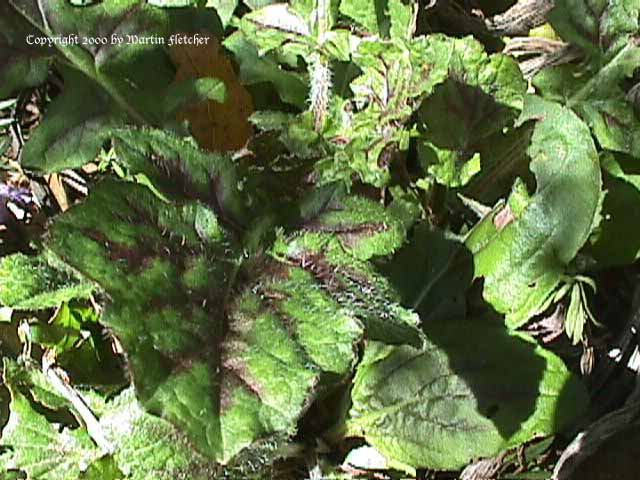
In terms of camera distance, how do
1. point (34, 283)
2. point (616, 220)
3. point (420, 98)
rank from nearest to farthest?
point (34, 283) < point (420, 98) < point (616, 220)

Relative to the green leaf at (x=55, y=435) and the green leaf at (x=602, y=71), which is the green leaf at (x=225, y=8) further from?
the green leaf at (x=55, y=435)

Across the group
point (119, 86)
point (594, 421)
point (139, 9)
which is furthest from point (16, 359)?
point (594, 421)

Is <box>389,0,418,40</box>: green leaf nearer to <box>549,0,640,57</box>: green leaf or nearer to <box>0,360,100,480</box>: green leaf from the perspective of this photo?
<box>549,0,640,57</box>: green leaf

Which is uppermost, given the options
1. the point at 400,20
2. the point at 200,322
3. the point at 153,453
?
the point at 400,20

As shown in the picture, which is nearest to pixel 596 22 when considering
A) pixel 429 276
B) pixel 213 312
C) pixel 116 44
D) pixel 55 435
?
pixel 429 276

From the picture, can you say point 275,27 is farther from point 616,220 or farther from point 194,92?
point 616,220

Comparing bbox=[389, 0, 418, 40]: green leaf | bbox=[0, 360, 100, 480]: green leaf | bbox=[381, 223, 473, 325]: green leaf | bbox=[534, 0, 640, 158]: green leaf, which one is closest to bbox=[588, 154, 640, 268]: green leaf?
bbox=[534, 0, 640, 158]: green leaf
